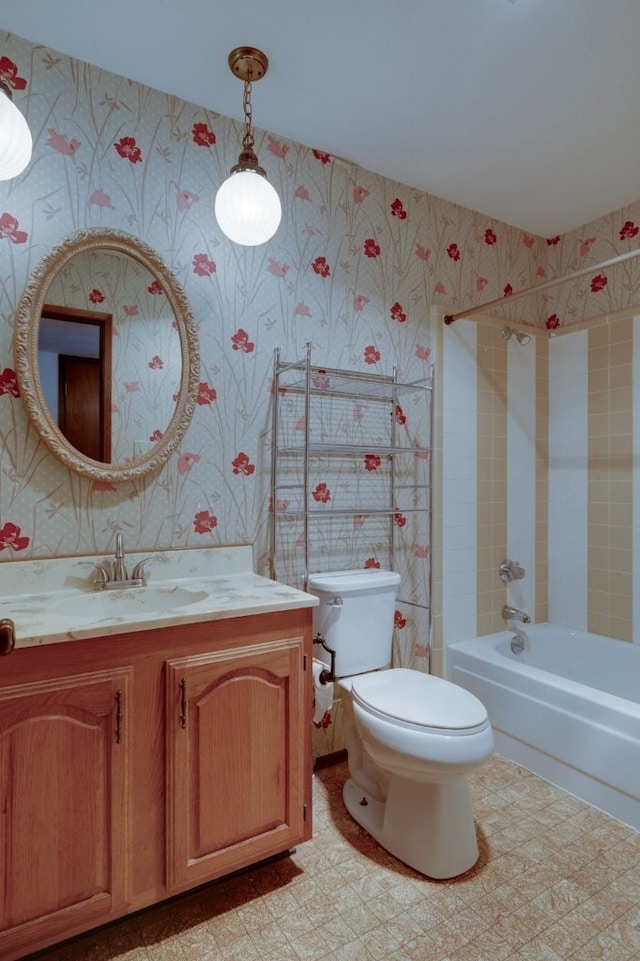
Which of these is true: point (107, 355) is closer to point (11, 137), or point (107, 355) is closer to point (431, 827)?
point (11, 137)

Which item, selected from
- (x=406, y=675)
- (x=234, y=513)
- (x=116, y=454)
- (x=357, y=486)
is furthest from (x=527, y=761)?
(x=116, y=454)

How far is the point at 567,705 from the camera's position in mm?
1969

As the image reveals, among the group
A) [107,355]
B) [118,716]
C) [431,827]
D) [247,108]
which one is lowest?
[431,827]

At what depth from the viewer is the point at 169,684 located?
128cm

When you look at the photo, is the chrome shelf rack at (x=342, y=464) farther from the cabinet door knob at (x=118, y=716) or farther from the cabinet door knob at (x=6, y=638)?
the cabinet door knob at (x=6, y=638)

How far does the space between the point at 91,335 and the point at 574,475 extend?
2.40m

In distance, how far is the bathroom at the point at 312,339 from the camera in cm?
159

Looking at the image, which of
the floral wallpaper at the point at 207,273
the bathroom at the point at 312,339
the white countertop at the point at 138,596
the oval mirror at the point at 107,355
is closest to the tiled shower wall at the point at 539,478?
the bathroom at the point at 312,339

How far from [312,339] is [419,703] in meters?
1.39

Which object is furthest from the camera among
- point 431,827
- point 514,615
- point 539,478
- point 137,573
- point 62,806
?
point 539,478

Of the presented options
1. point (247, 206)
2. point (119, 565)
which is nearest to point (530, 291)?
point (247, 206)

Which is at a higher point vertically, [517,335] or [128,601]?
[517,335]

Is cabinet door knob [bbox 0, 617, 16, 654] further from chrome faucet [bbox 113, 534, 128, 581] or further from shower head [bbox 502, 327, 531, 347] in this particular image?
shower head [bbox 502, 327, 531, 347]

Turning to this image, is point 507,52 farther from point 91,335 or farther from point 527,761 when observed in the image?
point 527,761
